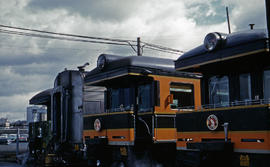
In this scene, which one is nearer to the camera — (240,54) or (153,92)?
(240,54)

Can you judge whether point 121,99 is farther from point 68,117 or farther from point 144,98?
point 68,117

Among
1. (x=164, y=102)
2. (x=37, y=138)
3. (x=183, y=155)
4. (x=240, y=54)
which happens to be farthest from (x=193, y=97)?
(x=37, y=138)

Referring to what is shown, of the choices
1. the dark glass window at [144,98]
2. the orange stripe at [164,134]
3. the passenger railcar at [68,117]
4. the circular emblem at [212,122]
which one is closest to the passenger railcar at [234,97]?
the circular emblem at [212,122]

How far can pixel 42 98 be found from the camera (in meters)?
19.7

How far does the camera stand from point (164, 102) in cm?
1122

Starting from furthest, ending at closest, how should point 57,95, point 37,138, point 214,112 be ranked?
point 37,138 → point 57,95 → point 214,112

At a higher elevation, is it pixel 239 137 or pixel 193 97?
pixel 193 97

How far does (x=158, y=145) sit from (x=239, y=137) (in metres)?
3.86

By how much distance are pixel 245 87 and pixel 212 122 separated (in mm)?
1092

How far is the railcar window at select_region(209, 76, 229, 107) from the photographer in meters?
8.90

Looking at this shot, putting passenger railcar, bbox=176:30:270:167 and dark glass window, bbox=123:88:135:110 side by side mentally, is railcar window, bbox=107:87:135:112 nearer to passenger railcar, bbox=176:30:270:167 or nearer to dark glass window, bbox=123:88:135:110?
dark glass window, bbox=123:88:135:110

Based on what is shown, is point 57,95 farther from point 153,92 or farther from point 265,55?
point 265,55

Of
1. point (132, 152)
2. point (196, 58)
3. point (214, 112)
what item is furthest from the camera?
point (132, 152)

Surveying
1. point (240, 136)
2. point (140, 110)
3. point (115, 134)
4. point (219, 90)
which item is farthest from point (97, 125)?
point (240, 136)
